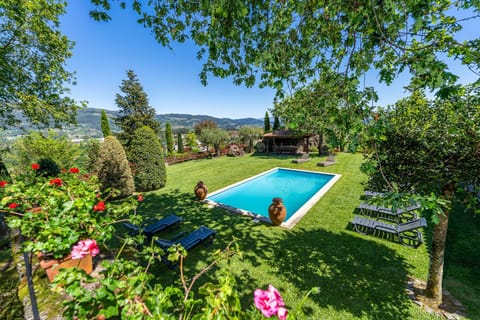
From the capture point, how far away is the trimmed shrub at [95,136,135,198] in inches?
334

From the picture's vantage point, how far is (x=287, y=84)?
11.9ft

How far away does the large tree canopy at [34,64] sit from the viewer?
20.5ft

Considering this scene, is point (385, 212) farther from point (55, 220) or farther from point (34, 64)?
point (34, 64)

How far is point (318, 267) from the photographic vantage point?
4164mm

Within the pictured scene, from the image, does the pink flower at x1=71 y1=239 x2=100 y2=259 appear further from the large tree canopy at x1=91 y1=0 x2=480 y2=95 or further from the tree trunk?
the tree trunk

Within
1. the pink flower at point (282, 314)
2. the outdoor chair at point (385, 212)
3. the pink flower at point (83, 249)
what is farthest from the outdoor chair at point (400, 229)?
the pink flower at point (83, 249)

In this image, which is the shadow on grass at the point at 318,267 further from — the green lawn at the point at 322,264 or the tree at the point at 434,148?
the tree at the point at 434,148

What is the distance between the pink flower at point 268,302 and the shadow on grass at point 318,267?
2849 mm

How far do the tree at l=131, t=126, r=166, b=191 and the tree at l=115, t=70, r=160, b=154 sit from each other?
573 cm

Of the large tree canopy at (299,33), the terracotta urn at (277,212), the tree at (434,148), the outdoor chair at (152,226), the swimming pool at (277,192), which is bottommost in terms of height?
the swimming pool at (277,192)

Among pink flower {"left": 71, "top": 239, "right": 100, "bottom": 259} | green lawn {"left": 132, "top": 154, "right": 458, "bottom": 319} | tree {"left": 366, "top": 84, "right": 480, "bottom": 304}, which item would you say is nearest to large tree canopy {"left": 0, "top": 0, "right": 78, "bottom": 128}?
green lawn {"left": 132, "top": 154, "right": 458, "bottom": 319}

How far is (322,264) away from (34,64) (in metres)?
12.1

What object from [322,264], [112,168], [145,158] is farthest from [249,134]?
[322,264]

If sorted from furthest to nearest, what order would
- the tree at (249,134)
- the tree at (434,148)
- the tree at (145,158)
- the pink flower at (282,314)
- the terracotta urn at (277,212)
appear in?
the tree at (249,134), the tree at (145,158), the terracotta urn at (277,212), the tree at (434,148), the pink flower at (282,314)
